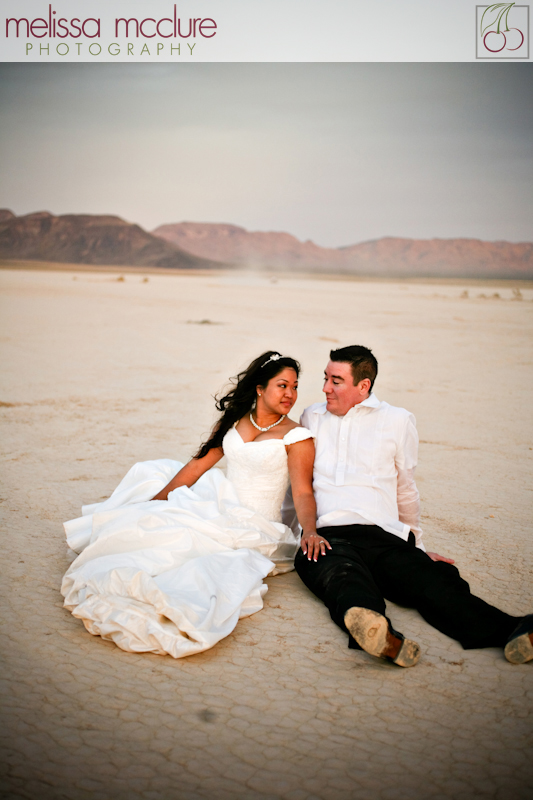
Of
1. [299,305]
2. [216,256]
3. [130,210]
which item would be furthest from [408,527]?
[216,256]

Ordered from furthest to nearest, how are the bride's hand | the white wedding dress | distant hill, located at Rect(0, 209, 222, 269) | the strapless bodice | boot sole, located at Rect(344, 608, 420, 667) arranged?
distant hill, located at Rect(0, 209, 222, 269), the strapless bodice, the bride's hand, the white wedding dress, boot sole, located at Rect(344, 608, 420, 667)

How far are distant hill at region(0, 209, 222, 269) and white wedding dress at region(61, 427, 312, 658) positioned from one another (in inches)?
2500

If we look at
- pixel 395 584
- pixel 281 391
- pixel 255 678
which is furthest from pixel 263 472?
pixel 255 678

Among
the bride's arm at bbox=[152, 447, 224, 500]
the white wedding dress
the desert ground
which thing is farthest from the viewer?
the bride's arm at bbox=[152, 447, 224, 500]

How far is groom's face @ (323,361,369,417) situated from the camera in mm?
3850

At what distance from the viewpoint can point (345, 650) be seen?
10.6 feet

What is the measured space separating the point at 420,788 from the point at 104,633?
5.08ft

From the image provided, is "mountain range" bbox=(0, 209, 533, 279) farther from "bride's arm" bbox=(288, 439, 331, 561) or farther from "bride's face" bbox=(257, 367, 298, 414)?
"bride's arm" bbox=(288, 439, 331, 561)

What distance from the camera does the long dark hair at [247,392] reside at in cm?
407

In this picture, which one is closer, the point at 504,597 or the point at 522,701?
the point at 522,701

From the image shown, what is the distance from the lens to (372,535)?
12.1 feet

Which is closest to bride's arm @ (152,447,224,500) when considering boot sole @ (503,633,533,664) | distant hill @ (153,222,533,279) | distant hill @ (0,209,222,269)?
boot sole @ (503,633,533,664)

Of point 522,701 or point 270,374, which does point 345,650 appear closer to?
point 522,701

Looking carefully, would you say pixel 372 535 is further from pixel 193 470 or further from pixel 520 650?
pixel 193 470
